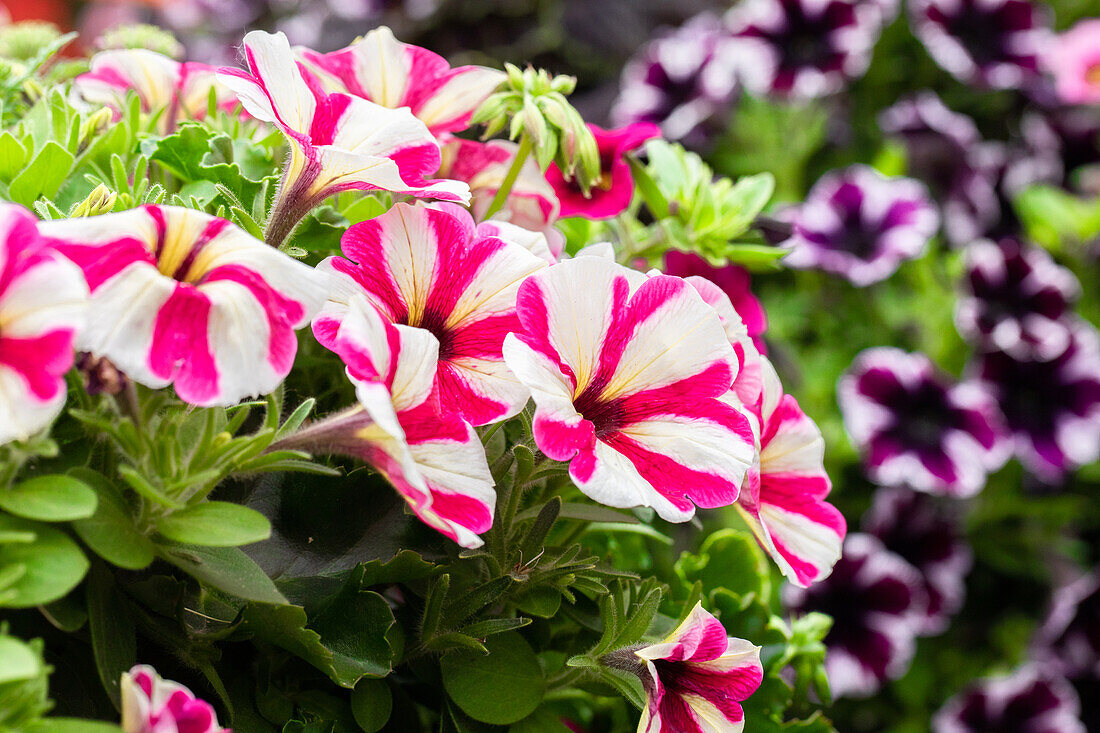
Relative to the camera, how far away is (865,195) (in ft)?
4.01

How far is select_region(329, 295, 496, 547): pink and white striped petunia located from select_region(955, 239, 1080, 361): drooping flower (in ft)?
3.31

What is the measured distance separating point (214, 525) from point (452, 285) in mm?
119

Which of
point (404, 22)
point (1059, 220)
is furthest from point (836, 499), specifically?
point (404, 22)

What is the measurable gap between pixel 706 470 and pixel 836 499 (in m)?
0.97

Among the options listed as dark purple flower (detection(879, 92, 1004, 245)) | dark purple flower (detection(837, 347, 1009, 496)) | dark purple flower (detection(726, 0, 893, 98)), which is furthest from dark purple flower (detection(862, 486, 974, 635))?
dark purple flower (detection(726, 0, 893, 98))

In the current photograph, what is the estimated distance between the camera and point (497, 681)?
372 millimetres

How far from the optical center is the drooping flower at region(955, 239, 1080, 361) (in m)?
1.17

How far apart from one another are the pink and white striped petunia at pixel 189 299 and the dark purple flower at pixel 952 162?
4.30ft

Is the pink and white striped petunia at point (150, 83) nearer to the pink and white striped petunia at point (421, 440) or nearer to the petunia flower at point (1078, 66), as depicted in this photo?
the pink and white striped petunia at point (421, 440)

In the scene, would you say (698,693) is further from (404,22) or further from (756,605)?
(404,22)

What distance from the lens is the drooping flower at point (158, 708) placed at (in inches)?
10.3

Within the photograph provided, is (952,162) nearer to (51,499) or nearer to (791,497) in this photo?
(791,497)

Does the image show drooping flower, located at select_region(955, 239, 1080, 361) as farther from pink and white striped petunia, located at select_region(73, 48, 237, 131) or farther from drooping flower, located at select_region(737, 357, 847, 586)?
pink and white striped petunia, located at select_region(73, 48, 237, 131)

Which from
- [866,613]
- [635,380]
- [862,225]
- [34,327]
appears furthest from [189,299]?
[862,225]
